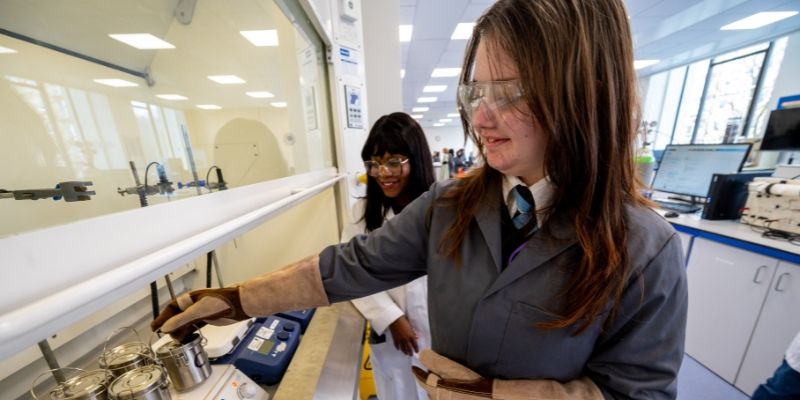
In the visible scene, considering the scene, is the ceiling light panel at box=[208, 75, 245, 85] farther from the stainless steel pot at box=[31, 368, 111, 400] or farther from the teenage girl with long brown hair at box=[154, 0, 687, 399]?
the stainless steel pot at box=[31, 368, 111, 400]

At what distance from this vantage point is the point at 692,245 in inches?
73.0

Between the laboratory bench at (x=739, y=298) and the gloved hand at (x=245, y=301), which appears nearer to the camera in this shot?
the gloved hand at (x=245, y=301)

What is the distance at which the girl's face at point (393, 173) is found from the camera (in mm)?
1234

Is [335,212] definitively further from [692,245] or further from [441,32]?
[441,32]

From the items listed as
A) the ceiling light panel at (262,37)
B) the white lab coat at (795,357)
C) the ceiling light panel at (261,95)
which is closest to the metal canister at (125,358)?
the ceiling light panel at (261,95)

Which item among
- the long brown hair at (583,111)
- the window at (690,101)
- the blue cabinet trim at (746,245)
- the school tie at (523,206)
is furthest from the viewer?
A: the window at (690,101)

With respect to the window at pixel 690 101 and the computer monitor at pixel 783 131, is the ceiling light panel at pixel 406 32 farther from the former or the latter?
the window at pixel 690 101

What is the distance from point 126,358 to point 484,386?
0.80 meters

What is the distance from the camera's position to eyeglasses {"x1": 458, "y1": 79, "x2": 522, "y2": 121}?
51cm

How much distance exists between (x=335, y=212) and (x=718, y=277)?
250 cm

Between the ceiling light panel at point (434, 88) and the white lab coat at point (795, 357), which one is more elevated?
the ceiling light panel at point (434, 88)

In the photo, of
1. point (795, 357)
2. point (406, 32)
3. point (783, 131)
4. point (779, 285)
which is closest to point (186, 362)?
point (795, 357)

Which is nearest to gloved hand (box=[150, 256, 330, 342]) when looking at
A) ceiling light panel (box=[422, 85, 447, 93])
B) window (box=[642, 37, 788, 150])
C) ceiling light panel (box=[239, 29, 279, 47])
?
ceiling light panel (box=[239, 29, 279, 47])

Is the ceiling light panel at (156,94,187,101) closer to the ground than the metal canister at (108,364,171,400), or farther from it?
farther from it
